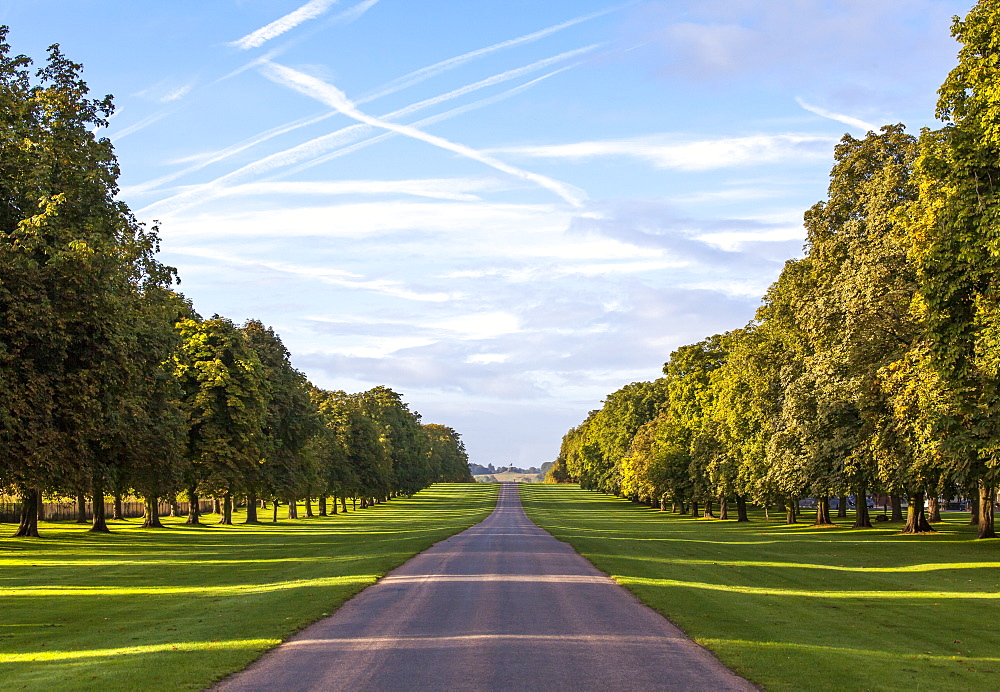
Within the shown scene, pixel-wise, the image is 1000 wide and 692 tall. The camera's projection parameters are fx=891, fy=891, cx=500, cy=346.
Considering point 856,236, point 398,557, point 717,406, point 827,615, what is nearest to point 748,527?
point 717,406

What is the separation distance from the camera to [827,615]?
768 inches

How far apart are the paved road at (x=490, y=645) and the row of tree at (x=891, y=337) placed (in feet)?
41.6

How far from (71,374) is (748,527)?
187ft

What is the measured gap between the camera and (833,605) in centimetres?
2169

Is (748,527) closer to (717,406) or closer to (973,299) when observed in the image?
(717,406)

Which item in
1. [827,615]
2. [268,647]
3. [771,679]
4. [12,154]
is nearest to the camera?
[771,679]

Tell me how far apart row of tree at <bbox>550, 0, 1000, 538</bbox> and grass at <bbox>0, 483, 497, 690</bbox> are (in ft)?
60.8

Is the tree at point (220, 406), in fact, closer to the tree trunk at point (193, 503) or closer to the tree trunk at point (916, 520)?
the tree trunk at point (193, 503)

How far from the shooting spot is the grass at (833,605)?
43.2 ft

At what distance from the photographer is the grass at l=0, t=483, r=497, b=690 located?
1307 centimetres

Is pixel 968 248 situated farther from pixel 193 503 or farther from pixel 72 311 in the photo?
pixel 193 503

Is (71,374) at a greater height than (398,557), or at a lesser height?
greater

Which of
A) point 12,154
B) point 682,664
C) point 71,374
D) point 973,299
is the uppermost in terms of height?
point 12,154

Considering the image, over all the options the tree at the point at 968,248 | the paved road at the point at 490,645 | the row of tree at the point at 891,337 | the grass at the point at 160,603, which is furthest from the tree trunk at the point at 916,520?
the paved road at the point at 490,645
